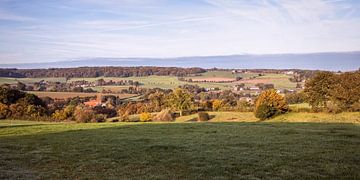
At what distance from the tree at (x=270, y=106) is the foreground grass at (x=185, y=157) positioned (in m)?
33.4

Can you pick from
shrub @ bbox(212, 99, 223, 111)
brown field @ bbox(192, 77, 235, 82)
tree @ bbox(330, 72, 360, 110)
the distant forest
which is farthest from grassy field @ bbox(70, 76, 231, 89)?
Result: tree @ bbox(330, 72, 360, 110)

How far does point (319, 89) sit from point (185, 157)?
50.2 metres

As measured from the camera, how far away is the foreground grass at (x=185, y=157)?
504 inches

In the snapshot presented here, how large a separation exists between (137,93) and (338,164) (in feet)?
287

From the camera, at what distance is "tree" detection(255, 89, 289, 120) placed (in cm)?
5673

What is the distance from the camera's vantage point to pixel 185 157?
15945 mm

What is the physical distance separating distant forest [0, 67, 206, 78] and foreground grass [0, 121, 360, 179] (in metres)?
103

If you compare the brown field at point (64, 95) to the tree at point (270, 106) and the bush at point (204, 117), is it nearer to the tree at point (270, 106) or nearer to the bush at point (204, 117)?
the bush at point (204, 117)

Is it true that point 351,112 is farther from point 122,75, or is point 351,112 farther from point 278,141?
point 122,75

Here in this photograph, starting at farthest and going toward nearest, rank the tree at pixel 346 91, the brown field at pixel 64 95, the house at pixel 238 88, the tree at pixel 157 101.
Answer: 1. the house at pixel 238 88
2. the brown field at pixel 64 95
3. the tree at pixel 157 101
4. the tree at pixel 346 91

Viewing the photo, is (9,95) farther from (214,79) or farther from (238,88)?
(214,79)

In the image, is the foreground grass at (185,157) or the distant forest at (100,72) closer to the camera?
the foreground grass at (185,157)

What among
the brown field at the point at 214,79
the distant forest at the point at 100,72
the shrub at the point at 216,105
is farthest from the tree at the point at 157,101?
the distant forest at the point at 100,72

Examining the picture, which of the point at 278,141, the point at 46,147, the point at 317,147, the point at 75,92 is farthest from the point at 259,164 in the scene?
the point at 75,92
